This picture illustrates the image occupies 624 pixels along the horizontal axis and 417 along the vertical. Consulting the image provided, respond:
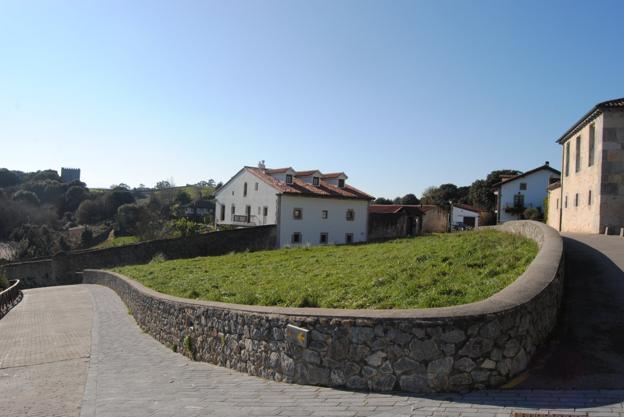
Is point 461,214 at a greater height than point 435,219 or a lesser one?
greater

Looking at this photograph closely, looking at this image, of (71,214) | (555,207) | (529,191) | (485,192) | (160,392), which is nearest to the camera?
(160,392)

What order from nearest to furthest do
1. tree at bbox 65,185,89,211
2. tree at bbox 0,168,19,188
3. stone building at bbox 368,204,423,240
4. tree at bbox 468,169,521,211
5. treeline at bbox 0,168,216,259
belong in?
1. stone building at bbox 368,204,423,240
2. treeline at bbox 0,168,216,259
3. tree at bbox 468,169,521,211
4. tree at bbox 65,185,89,211
5. tree at bbox 0,168,19,188

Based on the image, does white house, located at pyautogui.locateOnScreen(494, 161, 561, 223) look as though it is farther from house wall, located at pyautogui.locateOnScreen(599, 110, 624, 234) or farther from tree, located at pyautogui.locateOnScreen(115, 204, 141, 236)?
tree, located at pyautogui.locateOnScreen(115, 204, 141, 236)

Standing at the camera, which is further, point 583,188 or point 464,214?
point 464,214

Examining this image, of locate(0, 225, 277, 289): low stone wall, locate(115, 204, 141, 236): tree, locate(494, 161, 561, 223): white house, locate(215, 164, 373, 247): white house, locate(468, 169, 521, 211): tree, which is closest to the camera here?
locate(0, 225, 277, 289): low stone wall

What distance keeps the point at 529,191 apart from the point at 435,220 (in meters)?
11.2

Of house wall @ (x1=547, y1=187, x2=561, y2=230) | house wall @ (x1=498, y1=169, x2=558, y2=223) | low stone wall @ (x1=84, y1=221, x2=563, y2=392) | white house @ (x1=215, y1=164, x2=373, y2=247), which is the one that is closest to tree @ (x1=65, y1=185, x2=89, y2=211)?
white house @ (x1=215, y1=164, x2=373, y2=247)

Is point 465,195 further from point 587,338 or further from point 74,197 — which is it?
point 587,338

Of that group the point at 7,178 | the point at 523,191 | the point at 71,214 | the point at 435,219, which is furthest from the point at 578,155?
the point at 7,178

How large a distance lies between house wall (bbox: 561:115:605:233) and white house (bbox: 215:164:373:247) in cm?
2216

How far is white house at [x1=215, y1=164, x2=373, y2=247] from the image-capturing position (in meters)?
42.0

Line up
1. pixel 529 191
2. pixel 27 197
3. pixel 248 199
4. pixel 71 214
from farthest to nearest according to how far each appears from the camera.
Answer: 1. pixel 71 214
2. pixel 27 197
3. pixel 529 191
4. pixel 248 199

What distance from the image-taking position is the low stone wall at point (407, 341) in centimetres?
515

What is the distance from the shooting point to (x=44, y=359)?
33.1 ft
